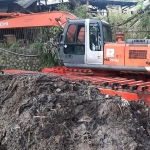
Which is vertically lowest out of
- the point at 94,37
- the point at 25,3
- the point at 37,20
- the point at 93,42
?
the point at 93,42

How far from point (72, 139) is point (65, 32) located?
4.60m

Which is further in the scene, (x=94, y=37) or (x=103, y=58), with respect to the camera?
(x=94, y=37)

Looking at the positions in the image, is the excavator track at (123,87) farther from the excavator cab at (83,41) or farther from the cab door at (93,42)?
the excavator cab at (83,41)

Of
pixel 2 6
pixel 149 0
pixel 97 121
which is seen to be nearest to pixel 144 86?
pixel 97 121

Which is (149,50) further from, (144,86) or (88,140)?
(88,140)

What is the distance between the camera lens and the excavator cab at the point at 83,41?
24.9 ft

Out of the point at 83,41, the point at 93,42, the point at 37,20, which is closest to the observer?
the point at 93,42

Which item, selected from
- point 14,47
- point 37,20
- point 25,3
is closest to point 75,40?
point 37,20

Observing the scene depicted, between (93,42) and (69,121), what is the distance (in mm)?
3608

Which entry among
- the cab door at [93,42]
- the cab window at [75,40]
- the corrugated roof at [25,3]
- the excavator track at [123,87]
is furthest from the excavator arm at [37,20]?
the corrugated roof at [25,3]

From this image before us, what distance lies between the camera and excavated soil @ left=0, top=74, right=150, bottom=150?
13.1ft

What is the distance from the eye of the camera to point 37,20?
9.21 m

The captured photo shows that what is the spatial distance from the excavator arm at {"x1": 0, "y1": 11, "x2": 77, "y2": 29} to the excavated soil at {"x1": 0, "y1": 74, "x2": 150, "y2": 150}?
3782 mm

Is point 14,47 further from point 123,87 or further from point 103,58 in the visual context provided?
point 123,87
